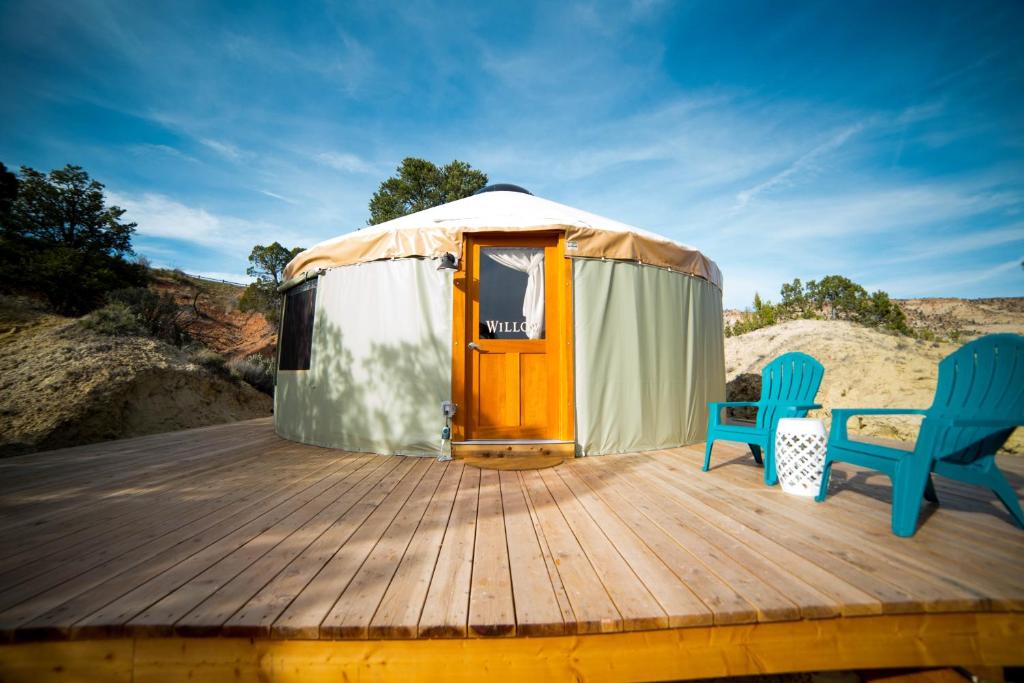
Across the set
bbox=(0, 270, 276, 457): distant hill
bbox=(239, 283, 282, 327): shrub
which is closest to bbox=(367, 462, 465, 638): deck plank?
bbox=(0, 270, 276, 457): distant hill

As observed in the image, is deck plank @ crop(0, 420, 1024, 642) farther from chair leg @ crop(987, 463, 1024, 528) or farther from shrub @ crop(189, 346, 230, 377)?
shrub @ crop(189, 346, 230, 377)

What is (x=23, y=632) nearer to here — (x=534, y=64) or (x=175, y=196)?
(x=534, y=64)

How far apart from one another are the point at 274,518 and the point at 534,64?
816 cm

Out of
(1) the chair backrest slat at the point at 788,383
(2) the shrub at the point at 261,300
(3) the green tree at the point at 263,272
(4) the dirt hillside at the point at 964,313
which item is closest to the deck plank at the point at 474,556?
(1) the chair backrest slat at the point at 788,383

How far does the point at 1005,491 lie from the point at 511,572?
2070 mm

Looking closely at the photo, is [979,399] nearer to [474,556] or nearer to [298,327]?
[474,556]

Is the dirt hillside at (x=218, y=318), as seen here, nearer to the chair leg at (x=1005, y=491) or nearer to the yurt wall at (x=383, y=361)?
the yurt wall at (x=383, y=361)

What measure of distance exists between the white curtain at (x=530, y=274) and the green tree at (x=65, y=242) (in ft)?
41.7

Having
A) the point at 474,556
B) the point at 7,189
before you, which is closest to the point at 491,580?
the point at 474,556

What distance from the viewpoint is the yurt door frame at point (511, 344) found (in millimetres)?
3115

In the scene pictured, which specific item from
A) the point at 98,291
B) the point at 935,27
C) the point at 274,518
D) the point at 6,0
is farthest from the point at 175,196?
the point at 935,27

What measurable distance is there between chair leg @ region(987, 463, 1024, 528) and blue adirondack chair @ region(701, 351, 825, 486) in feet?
2.19

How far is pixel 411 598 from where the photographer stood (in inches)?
40.9

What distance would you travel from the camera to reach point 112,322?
6.85 m
